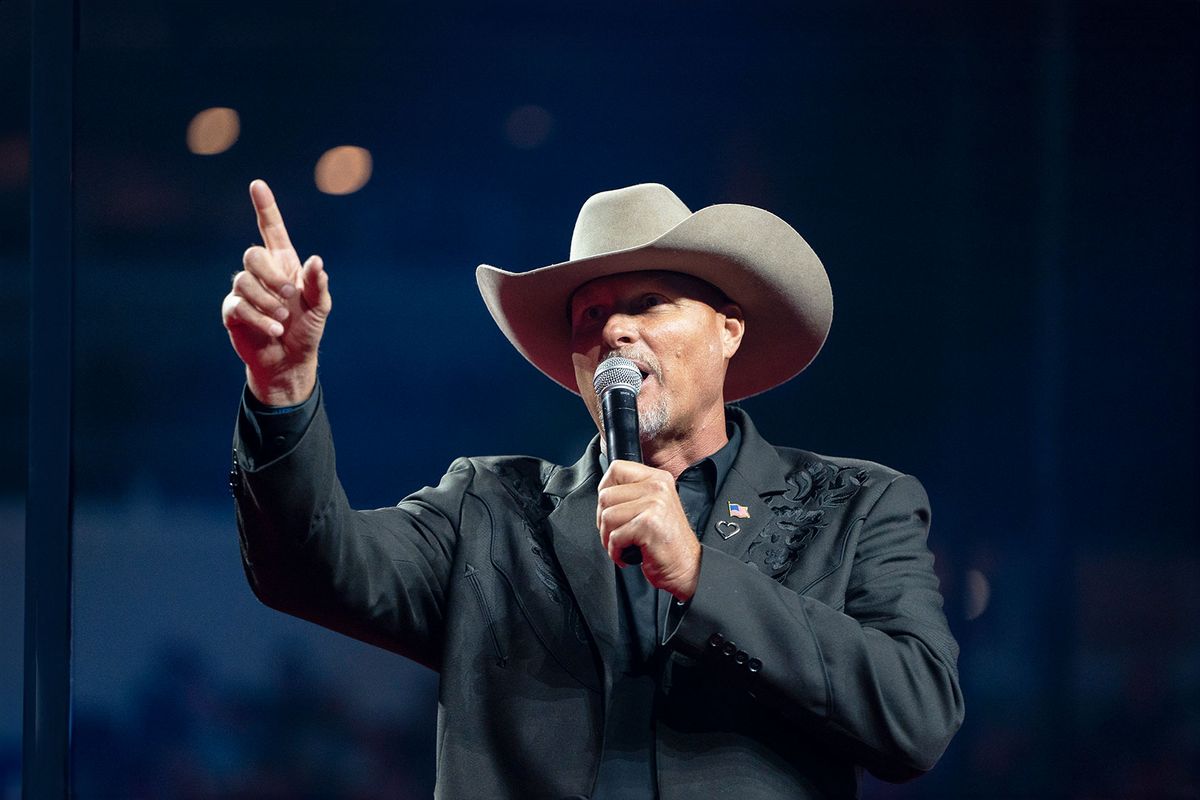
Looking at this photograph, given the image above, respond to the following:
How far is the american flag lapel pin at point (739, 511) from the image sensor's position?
1853mm

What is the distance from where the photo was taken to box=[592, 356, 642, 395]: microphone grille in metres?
1.67

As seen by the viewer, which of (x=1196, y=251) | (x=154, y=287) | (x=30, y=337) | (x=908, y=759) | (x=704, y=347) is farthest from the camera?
(x=1196, y=251)

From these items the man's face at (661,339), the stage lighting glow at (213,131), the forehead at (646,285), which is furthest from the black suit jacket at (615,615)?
the stage lighting glow at (213,131)

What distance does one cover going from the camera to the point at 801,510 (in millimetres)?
1881

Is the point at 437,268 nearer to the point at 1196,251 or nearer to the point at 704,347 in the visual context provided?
the point at 704,347

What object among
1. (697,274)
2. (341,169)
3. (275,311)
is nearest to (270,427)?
(275,311)

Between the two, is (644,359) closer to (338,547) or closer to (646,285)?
(646,285)

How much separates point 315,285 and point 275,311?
0.17ft

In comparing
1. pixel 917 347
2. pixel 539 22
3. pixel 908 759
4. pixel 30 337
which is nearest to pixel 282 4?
pixel 539 22

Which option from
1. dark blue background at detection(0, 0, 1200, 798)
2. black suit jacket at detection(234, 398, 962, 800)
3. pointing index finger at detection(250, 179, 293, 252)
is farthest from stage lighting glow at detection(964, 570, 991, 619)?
pointing index finger at detection(250, 179, 293, 252)

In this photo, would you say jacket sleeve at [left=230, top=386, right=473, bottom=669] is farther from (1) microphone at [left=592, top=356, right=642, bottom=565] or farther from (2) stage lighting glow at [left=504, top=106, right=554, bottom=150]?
(2) stage lighting glow at [left=504, top=106, right=554, bottom=150]

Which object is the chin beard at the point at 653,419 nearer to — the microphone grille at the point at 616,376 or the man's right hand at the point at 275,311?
the microphone grille at the point at 616,376

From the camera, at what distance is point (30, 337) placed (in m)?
2.40

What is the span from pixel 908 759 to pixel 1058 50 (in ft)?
5.72
